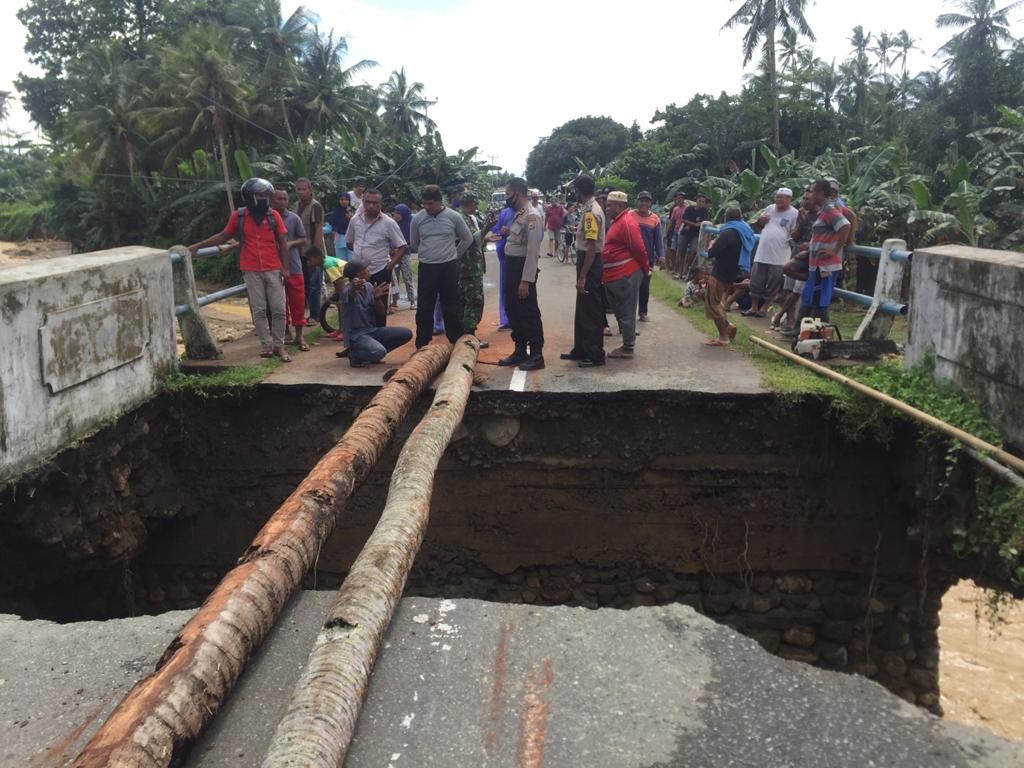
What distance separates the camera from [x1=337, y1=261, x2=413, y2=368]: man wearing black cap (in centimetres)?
686

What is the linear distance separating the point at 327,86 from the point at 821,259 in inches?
1245

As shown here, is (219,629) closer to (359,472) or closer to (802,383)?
(359,472)

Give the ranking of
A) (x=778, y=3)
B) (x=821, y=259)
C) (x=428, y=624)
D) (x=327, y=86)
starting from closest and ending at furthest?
(x=428, y=624) < (x=821, y=259) < (x=778, y=3) < (x=327, y=86)

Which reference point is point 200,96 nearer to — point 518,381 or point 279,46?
point 279,46

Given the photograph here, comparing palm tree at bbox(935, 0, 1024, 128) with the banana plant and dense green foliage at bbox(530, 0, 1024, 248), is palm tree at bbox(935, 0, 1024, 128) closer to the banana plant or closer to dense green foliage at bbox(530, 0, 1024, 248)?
dense green foliage at bbox(530, 0, 1024, 248)

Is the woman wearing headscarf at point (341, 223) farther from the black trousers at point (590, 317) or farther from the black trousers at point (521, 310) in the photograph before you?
the black trousers at point (590, 317)

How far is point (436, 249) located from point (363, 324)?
944mm

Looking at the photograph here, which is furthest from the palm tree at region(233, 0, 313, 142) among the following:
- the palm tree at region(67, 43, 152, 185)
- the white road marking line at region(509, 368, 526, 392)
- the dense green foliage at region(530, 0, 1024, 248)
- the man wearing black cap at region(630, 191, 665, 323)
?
the white road marking line at region(509, 368, 526, 392)

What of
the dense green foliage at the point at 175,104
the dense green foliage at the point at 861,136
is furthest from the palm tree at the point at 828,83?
the dense green foliage at the point at 175,104

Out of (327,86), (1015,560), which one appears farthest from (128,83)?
(1015,560)

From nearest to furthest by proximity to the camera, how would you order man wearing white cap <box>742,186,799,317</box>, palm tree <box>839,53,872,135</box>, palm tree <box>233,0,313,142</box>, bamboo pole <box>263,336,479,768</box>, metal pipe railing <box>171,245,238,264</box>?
bamboo pole <box>263,336,479,768</box>, metal pipe railing <box>171,245,238,264</box>, man wearing white cap <box>742,186,799,317</box>, palm tree <box>233,0,313,142</box>, palm tree <box>839,53,872,135</box>

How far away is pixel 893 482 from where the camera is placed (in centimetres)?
588

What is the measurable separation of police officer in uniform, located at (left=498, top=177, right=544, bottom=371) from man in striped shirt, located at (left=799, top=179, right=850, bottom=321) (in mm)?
2549

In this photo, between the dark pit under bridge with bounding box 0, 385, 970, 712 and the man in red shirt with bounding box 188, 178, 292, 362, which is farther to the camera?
the man in red shirt with bounding box 188, 178, 292, 362
